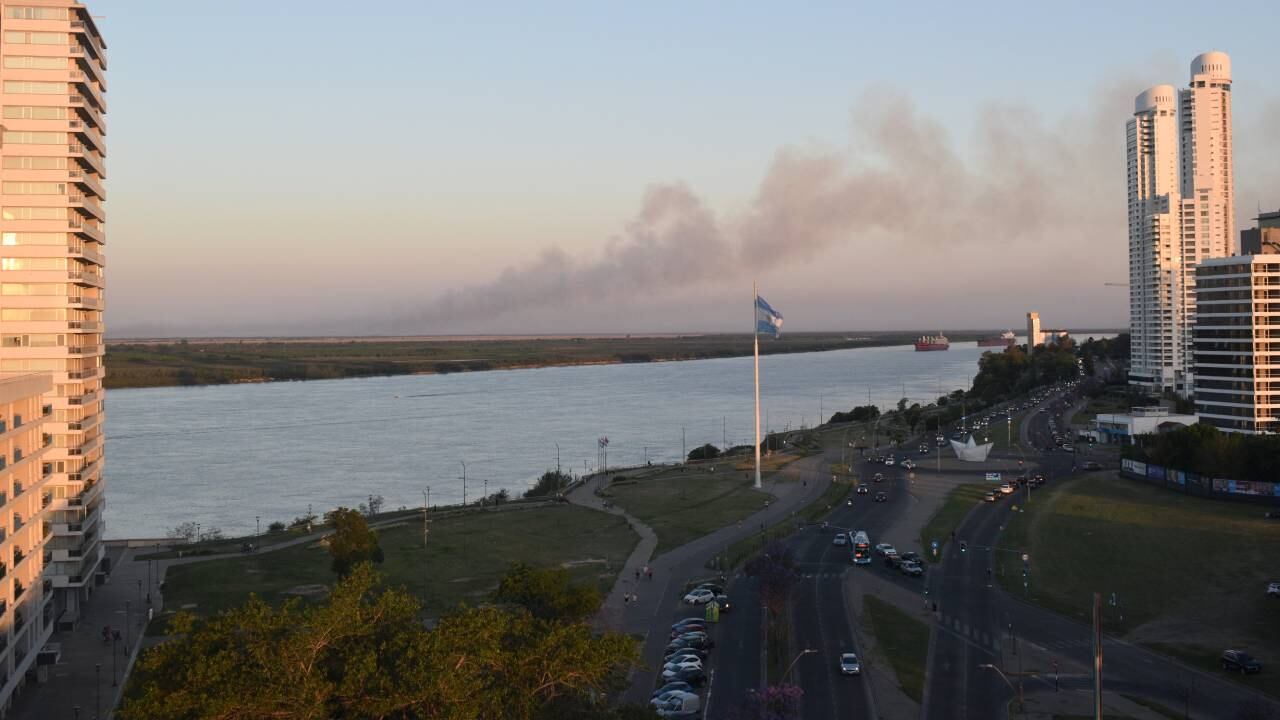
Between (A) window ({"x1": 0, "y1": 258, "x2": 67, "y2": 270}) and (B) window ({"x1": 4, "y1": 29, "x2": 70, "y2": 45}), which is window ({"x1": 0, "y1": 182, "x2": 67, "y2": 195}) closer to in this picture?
(A) window ({"x1": 0, "y1": 258, "x2": 67, "y2": 270})

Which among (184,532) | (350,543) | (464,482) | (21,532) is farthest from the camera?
(464,482)

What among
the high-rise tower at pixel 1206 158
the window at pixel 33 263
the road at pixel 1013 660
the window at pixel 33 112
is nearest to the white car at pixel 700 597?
the road at pixel 1013 660

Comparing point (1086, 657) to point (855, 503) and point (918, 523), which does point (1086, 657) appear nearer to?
point (918, 523)

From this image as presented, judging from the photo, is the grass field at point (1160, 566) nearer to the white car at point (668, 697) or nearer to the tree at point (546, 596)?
the white car at point (668, 697)

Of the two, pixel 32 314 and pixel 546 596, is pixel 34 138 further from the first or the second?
pixel 546 596

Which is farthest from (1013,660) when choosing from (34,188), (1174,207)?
(1174,207)

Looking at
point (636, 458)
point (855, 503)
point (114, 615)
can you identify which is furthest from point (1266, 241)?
point (114, 615)

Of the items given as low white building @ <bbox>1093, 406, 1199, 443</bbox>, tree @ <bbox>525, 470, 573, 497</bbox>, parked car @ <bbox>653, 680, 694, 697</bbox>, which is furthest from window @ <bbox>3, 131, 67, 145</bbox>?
low white building @ <bbox>1093, 406, 1199, 443</bbox>
